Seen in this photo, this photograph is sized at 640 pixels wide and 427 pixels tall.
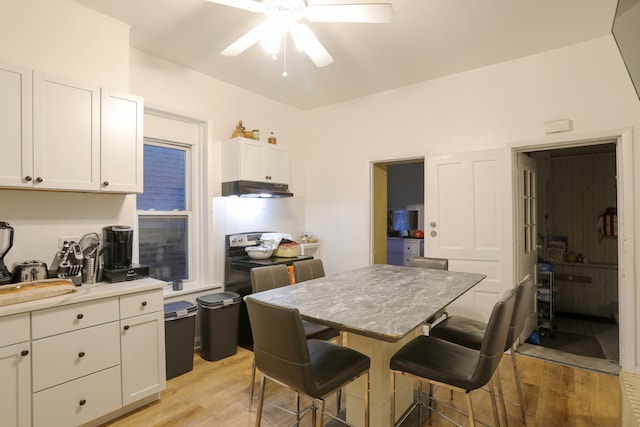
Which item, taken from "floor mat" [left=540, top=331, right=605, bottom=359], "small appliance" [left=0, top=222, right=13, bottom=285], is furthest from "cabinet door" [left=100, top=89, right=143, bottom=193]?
"floor mat" [left=540, top=331, right=605, bottom=359]

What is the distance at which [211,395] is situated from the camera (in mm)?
2473

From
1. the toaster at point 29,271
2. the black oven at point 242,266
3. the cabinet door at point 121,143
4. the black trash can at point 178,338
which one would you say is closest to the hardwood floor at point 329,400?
the black trash can at point 178,338

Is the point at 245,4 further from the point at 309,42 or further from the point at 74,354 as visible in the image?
the point at 74,354

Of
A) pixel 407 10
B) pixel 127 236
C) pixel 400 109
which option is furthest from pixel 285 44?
pixel 127 236

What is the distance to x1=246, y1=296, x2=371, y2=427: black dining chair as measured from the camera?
144cm

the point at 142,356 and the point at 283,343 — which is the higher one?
the point at 283,343

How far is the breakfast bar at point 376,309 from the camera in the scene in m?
1.44

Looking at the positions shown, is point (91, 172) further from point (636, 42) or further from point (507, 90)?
point (507, 90)

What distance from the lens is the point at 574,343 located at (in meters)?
3.58

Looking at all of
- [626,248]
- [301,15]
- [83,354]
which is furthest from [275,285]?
[626,248]

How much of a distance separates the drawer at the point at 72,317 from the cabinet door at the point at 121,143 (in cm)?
84

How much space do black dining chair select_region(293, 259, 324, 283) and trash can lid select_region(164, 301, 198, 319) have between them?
97 centimetres

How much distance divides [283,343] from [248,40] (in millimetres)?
1902

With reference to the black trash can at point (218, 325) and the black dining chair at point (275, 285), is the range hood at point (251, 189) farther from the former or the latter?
the black dining chair at point (275, 285)
